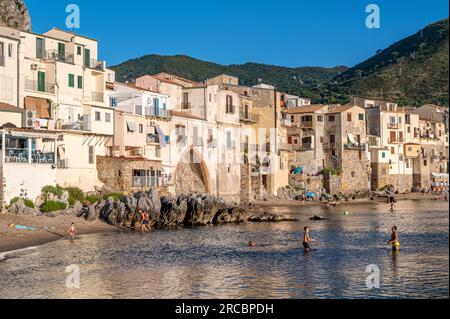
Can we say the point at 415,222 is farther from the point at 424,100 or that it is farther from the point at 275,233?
the point at 424,100

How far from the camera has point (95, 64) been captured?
6200 centimetres

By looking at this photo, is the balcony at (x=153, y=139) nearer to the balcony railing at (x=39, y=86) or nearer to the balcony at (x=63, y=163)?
the balcony at (x=63, y=163)

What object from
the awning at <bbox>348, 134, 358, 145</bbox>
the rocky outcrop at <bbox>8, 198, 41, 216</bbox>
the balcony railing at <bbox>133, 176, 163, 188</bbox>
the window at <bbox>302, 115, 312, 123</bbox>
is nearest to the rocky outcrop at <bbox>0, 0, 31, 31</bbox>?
the balcony railing at <bbox>133, 176, 163, 188</bbox>

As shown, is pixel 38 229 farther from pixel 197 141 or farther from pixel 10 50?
pixel 197 141

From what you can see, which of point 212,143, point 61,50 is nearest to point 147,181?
point 61,50

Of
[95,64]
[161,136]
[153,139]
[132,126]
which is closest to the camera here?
[95,64]

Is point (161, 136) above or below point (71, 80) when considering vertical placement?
below

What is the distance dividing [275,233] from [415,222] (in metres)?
17.5

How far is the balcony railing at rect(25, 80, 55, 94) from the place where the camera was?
55.2 metres

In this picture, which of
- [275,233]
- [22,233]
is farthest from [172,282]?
[275,233]

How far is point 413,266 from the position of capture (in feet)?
104

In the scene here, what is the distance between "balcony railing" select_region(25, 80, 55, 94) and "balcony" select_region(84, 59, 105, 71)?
4.70 m

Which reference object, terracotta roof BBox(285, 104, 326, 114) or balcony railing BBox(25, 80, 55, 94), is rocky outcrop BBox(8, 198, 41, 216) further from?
terracotta roof BBox(285, 104, 326, 114)

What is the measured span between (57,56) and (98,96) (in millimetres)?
5643
